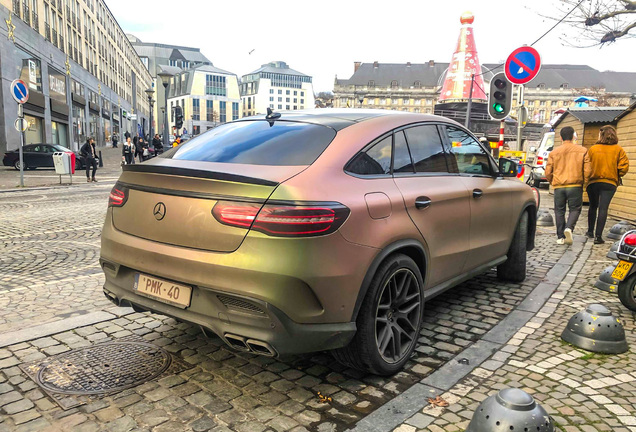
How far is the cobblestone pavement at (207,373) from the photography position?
266cm

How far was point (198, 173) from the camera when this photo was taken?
288cm

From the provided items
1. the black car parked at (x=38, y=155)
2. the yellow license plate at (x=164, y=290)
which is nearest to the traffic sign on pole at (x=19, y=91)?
the black car parked at (x=38, y=155)

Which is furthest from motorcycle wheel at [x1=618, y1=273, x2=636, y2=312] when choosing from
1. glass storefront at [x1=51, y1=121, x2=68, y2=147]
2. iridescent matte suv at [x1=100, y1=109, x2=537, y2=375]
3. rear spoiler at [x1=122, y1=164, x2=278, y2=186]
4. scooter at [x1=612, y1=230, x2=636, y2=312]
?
glass storefront at [x1=51, y1=121, x2=68, y2=147]

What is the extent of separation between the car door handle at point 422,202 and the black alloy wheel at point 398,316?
18.2 inches

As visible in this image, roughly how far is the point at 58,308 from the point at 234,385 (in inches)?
88.4

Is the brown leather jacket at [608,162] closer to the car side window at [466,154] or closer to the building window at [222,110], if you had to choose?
the car side window at [466,154]

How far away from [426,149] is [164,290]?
7.20 feet

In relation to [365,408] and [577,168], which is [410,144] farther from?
[577,168]

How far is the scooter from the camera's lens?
15.1ft

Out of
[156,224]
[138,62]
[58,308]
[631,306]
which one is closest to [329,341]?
[156,224]

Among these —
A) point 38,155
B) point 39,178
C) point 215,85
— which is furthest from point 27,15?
point 215,85

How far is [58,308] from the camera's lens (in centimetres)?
441

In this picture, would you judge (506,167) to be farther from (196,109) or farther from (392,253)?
(196,109)

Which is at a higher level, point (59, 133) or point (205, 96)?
point (205, 96)
